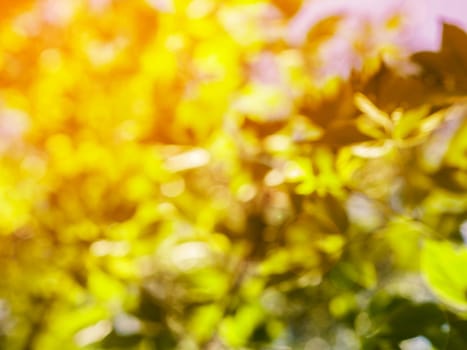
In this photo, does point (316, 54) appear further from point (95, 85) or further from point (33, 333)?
point (33, 333)

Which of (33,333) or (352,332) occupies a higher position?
(33,333)

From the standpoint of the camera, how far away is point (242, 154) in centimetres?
54

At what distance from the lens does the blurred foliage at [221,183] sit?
0.47 metres

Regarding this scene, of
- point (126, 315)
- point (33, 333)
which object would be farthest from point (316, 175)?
point (33, 333)

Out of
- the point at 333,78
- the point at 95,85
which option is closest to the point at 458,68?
the point at 333,78

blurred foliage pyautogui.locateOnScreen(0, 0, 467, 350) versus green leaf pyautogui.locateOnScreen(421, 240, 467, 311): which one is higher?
blurred foliage pyautogui.locateOnScreen(0, 0, 467, 350)

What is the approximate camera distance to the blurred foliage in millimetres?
467

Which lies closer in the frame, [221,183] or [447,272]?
[447,272]

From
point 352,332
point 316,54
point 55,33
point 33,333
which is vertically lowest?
point 352,332

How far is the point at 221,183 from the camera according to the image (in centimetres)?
55

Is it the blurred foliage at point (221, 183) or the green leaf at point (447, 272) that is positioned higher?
the blurred foliage at point (221, 183)

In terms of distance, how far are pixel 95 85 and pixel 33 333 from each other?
240mm

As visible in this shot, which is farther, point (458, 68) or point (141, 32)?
point (141, 32)

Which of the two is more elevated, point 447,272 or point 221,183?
point 221,183
